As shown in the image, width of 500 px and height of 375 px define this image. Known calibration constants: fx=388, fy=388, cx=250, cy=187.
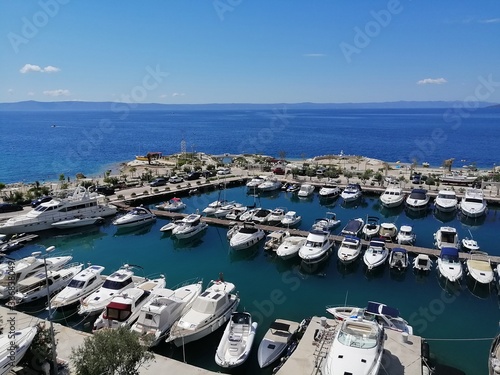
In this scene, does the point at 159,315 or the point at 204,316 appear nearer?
the point at 159,315

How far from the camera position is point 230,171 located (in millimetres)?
58969

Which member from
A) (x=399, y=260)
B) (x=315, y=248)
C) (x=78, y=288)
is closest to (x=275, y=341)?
(x=315, y=248)

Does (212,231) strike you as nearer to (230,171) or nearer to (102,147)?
(230,171)

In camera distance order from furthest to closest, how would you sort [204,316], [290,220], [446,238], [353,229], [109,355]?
[290,220] → [353,229] → [446,238] → [204,316] → [109,355]

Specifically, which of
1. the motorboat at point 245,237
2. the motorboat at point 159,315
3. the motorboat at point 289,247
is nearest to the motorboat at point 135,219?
the motorboat at point 245,237

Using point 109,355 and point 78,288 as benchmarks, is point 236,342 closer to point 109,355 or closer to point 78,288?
point 109,355

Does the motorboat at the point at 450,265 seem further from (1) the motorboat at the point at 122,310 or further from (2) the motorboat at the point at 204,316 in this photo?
(1) the motorboat at the point at 122,310

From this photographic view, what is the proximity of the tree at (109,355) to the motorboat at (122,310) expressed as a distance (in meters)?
6.46

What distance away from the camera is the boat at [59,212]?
3366cm

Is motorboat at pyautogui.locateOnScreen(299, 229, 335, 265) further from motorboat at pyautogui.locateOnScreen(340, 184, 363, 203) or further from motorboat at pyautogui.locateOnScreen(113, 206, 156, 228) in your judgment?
motorboat at pyautogui.locateOnScreen(113, 206, 156, 228)

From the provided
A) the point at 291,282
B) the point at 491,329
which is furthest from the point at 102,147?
the point at 491,329

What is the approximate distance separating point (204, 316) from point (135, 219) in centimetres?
2047

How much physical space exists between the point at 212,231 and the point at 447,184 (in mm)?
32638

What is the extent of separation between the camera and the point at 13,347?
13.0 metres
